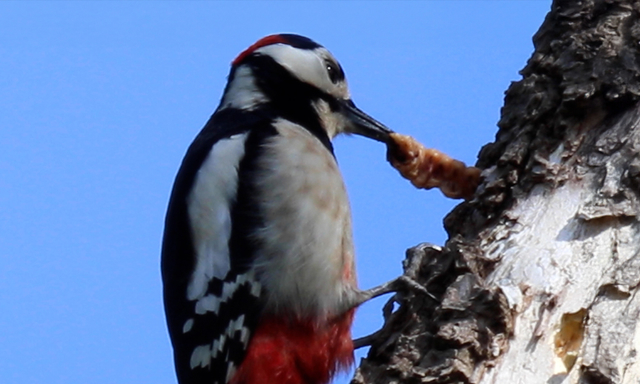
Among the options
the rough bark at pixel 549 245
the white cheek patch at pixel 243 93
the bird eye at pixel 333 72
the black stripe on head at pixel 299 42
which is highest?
the black stripe on head at pixel 299 42

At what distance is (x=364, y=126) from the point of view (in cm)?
354

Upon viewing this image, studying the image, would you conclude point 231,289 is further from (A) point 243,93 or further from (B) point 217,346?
(A) point 243,93

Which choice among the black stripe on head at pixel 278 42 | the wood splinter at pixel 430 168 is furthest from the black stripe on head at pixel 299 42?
the wood splinter at pixel 430 168

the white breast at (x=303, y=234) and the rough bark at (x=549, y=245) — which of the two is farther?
the white breast at (x=303, y=234)

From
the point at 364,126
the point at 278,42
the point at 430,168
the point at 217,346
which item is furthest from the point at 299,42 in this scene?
the point at 217,346

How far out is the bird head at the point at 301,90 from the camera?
348cm

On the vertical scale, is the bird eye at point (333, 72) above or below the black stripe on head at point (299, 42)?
below

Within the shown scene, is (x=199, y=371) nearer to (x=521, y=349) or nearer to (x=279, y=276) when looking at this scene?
(x=279, y=276)

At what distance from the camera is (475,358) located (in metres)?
2.01

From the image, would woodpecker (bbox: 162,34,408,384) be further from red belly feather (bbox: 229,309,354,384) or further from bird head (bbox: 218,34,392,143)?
bird head (bbox: 218,34,392,143)

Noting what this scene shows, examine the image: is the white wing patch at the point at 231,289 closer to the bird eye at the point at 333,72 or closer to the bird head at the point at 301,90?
the bird head at the point at 301,90

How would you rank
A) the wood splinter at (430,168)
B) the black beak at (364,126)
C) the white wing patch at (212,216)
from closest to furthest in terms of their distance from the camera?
the wood splinter at (430,168)
the white wing patch at (212,216)
the black beak at (364,126)

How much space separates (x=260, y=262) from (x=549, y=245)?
996 millimetres

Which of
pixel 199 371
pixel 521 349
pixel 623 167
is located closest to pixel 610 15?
pixel 623 167
